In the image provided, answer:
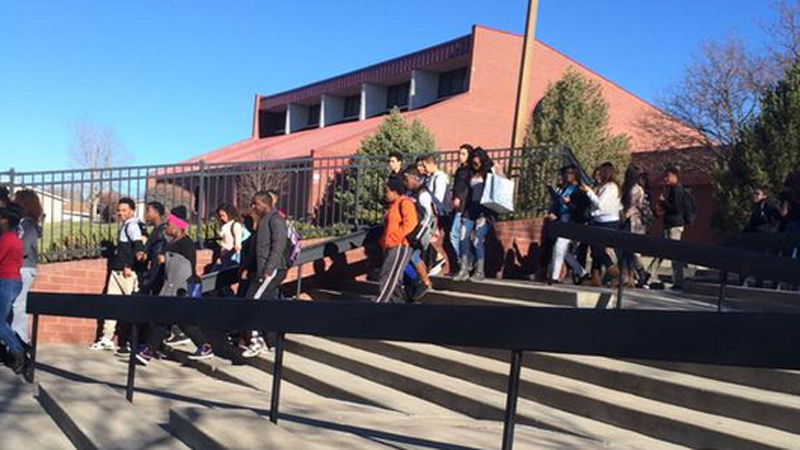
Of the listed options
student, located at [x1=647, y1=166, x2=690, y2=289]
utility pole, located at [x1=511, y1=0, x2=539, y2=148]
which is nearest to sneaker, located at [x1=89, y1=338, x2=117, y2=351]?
student, located at [x1=647, y1=166, x2=690, y2=289]

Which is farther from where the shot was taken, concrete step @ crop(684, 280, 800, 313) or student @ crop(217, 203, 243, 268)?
student @ crop(217, 203, 243, 268)

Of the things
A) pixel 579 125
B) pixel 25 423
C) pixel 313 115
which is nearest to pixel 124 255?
pixel 25 423

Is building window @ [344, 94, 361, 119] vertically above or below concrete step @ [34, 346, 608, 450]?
above

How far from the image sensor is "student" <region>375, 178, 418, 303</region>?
7.58 m

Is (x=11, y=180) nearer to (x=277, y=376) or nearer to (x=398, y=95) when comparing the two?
(x=277, y=376)

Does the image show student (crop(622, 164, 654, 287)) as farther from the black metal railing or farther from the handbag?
the black metal railing

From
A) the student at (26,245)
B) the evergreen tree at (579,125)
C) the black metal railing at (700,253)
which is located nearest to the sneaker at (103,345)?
the student at (26,245)

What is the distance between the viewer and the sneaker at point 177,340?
29.7 feet

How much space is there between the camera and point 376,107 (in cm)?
3416

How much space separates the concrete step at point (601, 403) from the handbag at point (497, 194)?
8.02ft

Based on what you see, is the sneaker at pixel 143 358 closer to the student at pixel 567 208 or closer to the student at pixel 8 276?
the student at pixel 8 276

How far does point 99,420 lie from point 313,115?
118 ft

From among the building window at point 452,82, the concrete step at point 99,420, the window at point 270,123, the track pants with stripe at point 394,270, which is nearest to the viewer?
the concrete step at point 99,420

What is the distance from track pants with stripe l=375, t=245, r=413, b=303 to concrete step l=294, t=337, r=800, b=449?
688mm
